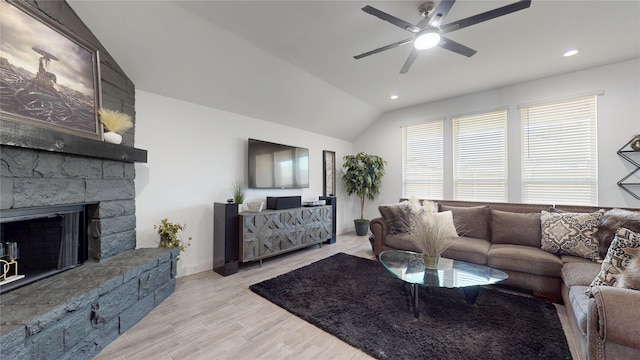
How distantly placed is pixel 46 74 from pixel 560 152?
6.00 meters

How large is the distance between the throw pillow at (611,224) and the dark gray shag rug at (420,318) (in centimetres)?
81

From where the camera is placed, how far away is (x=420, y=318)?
201cm

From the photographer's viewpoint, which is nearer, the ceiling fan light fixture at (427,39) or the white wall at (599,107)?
the ceiling fan light fixture at (427,39)

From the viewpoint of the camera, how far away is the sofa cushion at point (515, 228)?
276 centimetres

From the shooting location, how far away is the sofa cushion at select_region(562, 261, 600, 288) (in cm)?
184

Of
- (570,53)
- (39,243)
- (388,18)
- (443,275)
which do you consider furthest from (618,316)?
(39,243)

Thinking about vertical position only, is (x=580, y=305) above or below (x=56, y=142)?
below

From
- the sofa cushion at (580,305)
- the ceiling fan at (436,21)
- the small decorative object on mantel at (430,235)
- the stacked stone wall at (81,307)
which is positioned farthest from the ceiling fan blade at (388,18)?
the stacked stone wall at (81,307)

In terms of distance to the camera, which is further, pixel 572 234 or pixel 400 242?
pixel 400 242

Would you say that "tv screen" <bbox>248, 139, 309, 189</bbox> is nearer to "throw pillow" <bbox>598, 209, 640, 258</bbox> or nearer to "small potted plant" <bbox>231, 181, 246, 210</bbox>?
"small potted plant" <bbox>231, 181, 246, 210</bbox>

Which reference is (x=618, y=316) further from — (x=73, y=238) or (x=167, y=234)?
(x=73, y=238)

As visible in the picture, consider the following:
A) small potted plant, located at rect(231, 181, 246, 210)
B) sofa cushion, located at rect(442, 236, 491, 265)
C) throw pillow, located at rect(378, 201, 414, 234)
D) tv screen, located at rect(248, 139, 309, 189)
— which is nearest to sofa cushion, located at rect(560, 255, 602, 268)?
sofa cushion, located at rect(442, 236, 491, 265)

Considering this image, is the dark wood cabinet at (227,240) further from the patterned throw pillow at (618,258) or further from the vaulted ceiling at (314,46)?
the patterned throw pillow at (618,258)

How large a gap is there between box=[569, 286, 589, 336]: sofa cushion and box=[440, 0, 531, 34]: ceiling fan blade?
1.93 meters
